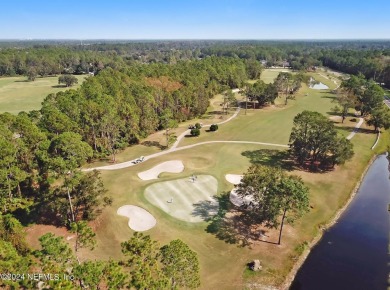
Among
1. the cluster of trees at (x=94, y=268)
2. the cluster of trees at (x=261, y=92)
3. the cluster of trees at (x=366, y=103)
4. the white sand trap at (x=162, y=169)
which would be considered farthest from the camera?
the cluster of trees at (x=261, y=92)

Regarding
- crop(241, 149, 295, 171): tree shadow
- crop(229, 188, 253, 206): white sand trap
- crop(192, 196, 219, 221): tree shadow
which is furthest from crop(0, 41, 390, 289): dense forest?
crop(229, 188, 253, 206): white sand trap

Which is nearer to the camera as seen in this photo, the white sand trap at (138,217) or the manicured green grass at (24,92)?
the white sand trap at (138,217)

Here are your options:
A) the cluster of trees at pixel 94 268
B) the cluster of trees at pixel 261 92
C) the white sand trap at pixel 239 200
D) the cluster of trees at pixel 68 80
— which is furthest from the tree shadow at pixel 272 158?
the cluster of trees at pixel 68 80

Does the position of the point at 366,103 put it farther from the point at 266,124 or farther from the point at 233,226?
the point at 233,226

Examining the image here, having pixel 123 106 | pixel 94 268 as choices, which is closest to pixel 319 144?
pixel 123 106

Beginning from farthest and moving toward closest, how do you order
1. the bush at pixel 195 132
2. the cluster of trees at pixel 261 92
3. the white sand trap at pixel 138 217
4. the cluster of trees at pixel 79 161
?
the cluster of trees at pixel 261 92 → the bush at pixel 195 132 → the white sand trap at pixel 138 217 → the cluster of trees at pixel 79 161

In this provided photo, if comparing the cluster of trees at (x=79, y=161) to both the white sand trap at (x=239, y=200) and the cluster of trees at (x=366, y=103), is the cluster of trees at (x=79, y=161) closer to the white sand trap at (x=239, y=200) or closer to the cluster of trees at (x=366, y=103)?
the white sand trap at (x=239, y=200)

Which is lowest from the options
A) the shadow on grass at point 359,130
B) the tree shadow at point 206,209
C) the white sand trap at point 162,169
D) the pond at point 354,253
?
the pond at point 354,253
